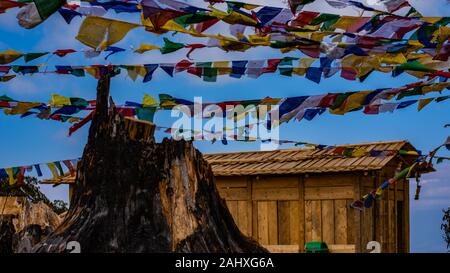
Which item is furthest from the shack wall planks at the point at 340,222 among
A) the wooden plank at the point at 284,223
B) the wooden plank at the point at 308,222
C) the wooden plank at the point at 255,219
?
the wooden plank at the point at 255,219

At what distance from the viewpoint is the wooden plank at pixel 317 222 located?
49.4 ft

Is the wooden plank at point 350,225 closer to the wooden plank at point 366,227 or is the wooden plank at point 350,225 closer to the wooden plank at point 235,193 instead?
the wooden plank at point 366,227

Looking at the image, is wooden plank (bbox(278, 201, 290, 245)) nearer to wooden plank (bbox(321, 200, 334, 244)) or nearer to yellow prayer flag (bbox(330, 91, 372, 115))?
wooden plank (bbox(321, 200, 334, 244))

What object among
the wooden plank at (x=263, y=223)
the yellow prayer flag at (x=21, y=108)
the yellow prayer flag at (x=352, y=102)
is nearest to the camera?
the yellow prayer flag at (x=352, y=102)

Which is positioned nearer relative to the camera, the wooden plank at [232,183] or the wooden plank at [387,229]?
the wooden plank at [387,229]

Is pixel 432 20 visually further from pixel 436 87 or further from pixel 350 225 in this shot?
pixel 350 225

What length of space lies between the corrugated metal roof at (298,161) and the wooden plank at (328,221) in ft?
3.30

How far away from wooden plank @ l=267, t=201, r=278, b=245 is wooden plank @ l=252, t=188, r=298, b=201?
0.16m

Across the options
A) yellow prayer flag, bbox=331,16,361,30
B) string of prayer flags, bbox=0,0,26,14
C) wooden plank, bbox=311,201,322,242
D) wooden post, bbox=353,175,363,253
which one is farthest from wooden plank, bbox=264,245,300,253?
string of prayer flags, bbox=0,0,26,14

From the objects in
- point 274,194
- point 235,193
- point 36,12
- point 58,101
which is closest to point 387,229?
point 274,194

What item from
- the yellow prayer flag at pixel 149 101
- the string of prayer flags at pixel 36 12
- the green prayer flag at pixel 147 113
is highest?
the string of prayer flags at pixel 36 12

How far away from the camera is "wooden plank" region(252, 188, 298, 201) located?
15.4m
